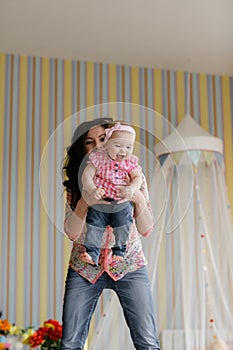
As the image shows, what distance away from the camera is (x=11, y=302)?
3.70m

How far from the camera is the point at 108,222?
1.25 metres

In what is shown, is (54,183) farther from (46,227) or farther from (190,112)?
(190,112)

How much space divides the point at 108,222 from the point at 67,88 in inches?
112

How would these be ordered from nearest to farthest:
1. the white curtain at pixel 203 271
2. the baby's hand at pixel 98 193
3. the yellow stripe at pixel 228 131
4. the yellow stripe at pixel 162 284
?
the baby's hand at pixel 98 193 → the white curtain at pixel 203 271 → the yellow stripe at pixel 162 284 → the yellow stripe at pixel 228 131

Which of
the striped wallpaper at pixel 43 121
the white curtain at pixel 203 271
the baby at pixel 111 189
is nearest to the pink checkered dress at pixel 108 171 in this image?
the baby at pixel 111 189

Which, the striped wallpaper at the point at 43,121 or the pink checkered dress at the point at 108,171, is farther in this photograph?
the striped wallpaper at the point at 43,121

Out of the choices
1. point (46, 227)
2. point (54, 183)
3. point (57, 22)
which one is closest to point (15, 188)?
point (46, 227)

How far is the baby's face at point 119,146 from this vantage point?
1.27 meters

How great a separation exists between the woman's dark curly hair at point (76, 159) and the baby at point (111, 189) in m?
0.02

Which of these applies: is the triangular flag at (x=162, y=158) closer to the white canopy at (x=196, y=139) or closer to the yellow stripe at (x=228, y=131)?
the white canopy at (x=196, y=139)

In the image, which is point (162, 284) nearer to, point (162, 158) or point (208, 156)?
point (208, 156)

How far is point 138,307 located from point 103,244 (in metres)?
0.16

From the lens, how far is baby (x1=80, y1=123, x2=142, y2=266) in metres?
1.25

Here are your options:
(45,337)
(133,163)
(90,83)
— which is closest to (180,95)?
(90,83)
